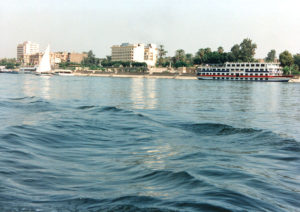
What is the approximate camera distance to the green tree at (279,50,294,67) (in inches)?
3268

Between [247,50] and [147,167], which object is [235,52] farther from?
[147,167]

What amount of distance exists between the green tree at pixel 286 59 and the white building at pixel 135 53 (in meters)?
61.6

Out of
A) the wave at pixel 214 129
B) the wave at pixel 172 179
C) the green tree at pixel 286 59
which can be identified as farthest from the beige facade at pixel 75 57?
the wave at pixel 172 179

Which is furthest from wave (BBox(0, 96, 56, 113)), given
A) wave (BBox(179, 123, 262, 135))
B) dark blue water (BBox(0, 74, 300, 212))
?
wave (BBox(179, 123, 262, 135))

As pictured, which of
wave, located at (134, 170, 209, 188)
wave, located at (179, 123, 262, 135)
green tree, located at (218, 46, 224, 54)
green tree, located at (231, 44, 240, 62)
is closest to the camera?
wave, located at (134, 170, 209, 188)

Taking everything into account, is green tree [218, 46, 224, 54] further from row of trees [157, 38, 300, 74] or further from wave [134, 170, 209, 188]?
wave [134, 170, 209, 188]

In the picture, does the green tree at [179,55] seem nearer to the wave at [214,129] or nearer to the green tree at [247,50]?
the green tree at [247,50]

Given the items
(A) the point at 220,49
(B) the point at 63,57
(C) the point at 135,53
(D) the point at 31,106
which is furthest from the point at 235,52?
(B) the point at 63,57

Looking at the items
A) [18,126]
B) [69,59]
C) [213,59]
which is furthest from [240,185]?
[69,59]

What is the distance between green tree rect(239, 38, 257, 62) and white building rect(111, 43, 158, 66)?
168 feet

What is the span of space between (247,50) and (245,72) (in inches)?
553

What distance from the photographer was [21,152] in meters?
6.85

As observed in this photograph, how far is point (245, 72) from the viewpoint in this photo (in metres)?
78.8

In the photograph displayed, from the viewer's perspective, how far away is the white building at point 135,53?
138375 mm
